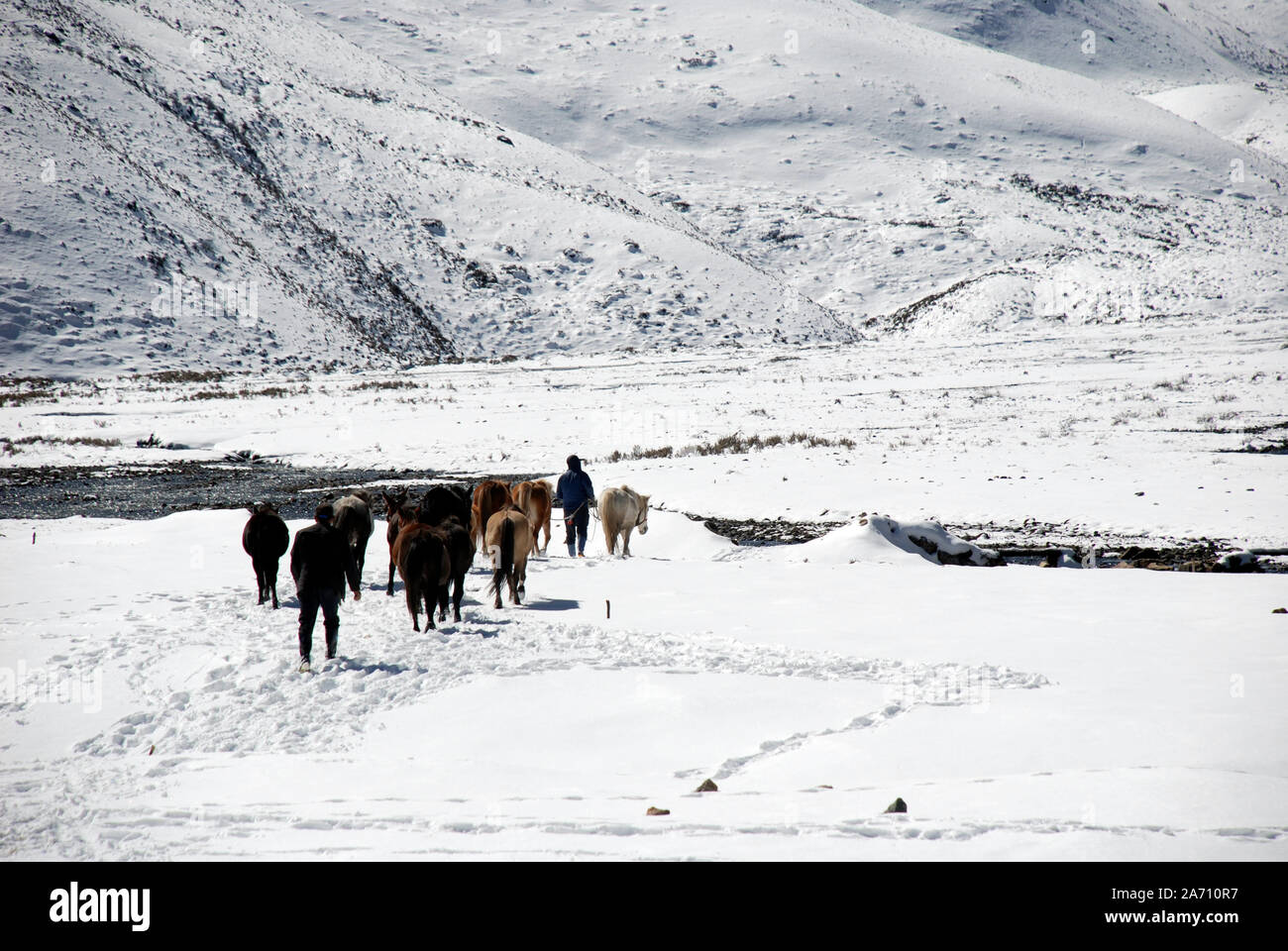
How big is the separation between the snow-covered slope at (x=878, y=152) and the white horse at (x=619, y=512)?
79.2 meters

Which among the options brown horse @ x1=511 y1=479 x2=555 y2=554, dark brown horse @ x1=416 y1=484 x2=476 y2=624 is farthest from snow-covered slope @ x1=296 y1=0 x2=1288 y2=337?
dark brown horse @ x1=416 y1=484 x2=476 y2=624

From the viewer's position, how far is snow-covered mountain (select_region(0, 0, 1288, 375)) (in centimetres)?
6450

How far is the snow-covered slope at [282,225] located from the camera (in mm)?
60875

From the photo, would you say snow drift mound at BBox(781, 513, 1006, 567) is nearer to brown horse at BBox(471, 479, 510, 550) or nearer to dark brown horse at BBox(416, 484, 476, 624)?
brown horse at BBox(471, 479, 510, 550)

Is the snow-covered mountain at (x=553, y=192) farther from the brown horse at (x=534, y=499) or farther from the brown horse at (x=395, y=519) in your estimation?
the brown horse at (x=395, y=519)

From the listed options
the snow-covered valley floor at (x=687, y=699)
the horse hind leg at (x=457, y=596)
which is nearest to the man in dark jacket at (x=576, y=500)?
the snow-covered valley floor at (x=687, y=699)

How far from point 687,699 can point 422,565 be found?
3.44m

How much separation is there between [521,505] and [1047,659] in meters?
8.14

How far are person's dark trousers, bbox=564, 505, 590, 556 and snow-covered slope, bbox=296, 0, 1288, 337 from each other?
259ft

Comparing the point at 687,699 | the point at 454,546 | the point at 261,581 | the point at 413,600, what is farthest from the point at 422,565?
the point at 687,699

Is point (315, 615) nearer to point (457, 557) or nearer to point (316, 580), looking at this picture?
point (316, 580)

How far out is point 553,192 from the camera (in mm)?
96125

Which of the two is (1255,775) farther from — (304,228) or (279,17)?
(279,17)

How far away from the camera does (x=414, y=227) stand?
84.6 meters
